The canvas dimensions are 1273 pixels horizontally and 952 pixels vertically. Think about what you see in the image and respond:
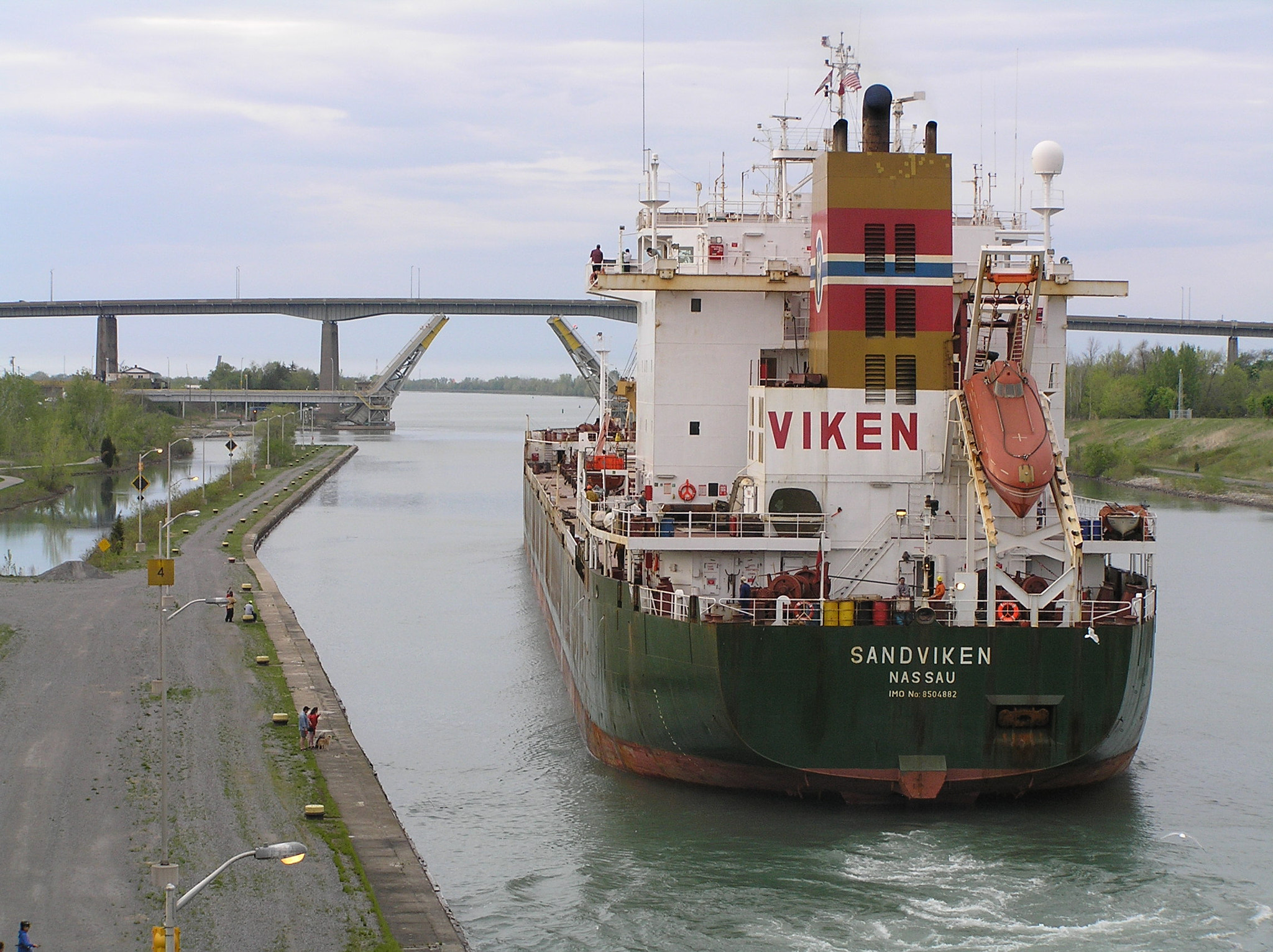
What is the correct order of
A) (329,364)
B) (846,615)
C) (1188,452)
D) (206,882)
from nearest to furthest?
(206,882)
(846,615)
(1188,452)
(329,364)

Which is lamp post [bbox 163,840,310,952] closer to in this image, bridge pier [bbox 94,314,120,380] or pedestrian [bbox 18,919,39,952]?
pedestrian [bbox 18,919,39,952]

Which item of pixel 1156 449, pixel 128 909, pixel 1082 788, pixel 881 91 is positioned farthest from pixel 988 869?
pixel 1156 449

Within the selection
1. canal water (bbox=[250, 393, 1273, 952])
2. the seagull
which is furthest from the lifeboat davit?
the seagull

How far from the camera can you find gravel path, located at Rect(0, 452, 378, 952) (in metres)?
14.6

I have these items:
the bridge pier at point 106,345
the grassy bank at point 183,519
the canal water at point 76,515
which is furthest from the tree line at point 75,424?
the bridge pier at point 106,345

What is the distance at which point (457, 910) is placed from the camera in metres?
16.7

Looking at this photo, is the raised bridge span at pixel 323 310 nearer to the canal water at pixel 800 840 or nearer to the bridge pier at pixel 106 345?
the bridge pier at pixel 106 345

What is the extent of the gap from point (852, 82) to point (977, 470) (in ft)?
28.8

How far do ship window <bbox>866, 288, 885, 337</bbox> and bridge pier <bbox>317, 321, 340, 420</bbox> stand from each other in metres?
131

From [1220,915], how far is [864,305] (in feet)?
30.3

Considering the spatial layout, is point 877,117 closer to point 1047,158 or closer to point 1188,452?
point 1047,158

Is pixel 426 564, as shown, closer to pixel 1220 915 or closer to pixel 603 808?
pixel 603 808

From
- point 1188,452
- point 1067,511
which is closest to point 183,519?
point 1067,511

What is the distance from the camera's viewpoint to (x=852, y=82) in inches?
984
